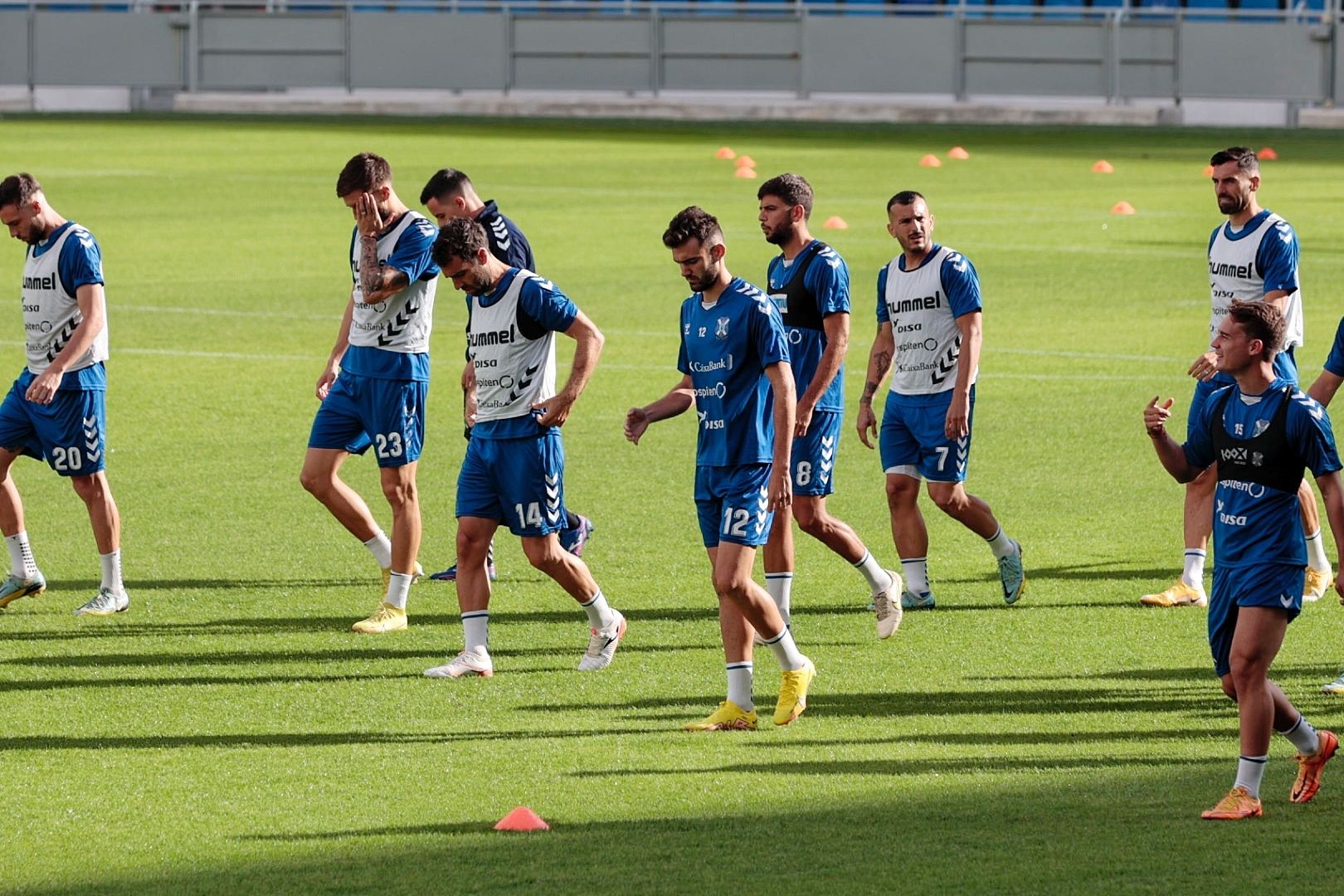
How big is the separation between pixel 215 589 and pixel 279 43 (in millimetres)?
38431

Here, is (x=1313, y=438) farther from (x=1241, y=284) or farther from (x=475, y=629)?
(x=475, y=629)

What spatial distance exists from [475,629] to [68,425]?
8.30 feet

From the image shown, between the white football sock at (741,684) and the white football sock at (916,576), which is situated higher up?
the white football sock at (916,576)

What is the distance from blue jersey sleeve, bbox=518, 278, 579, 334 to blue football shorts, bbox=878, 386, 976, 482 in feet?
6.40

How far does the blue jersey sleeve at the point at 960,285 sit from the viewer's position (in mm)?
9602

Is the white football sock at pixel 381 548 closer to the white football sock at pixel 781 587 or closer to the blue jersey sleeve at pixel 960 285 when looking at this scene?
the white football sock at pixel 781 587

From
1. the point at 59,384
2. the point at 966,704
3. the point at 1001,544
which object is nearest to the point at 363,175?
the point at 59,384

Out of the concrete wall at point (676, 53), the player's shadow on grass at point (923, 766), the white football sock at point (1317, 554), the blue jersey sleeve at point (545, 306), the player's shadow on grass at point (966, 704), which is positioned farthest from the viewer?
the concrete wall at point (676, 53)

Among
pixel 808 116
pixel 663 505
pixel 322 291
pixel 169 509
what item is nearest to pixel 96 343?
pixel 169 509

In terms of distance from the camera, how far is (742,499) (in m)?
7.90

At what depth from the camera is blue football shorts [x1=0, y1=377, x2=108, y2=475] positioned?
10008mm

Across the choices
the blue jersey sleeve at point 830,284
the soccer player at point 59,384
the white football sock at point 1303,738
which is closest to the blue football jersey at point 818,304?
the blue jersey sleeve at point 830,284

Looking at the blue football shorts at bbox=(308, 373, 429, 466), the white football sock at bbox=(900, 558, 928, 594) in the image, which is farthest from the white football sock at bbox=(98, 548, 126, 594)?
the white football sock at bbox=(900, 558, 928, 594)

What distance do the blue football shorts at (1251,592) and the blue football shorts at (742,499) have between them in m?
1.82
